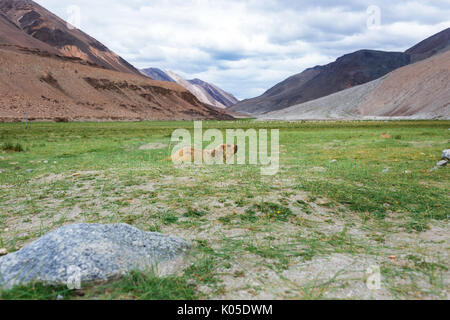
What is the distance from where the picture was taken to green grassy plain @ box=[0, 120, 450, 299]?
3.54 m

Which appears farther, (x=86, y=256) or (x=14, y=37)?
(x=14, y=37)

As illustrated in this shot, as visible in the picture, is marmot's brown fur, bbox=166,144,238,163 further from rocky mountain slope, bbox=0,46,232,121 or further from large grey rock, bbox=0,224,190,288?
rocky mountain slope, bbox=0,46,232,121

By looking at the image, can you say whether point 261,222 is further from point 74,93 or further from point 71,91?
point 71,91

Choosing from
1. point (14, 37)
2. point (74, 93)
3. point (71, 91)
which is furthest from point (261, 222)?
point (14, 37)

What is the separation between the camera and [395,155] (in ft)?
54.9

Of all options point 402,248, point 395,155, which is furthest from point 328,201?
point 395,155

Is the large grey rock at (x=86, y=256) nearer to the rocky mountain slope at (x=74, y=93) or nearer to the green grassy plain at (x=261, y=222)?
the green grassy plain at (x=261, y=222)

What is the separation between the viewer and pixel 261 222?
19.7 feet

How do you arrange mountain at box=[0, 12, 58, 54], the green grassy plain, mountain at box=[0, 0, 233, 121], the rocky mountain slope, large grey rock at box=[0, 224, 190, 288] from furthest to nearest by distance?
mountain at box=[0, 12, 58, 54], mountain at box=[0, 0, 233, 121], the rocky mountain slope, the green grassy plain, large grey rock at box=[0, 224, 190, 288]

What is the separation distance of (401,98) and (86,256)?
13272 cm

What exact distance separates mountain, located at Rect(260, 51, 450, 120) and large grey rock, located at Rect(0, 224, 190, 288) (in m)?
99.9

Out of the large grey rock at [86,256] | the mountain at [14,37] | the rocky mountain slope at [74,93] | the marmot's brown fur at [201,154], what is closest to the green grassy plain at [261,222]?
the large grey rock at [86,256]

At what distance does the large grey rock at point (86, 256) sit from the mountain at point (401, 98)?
99946mm

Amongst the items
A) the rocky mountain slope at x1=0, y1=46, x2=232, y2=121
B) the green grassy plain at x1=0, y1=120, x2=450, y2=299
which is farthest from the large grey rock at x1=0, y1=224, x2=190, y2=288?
the rocky mountain slope at x1=0, y1=46, x2=232, y2=121
